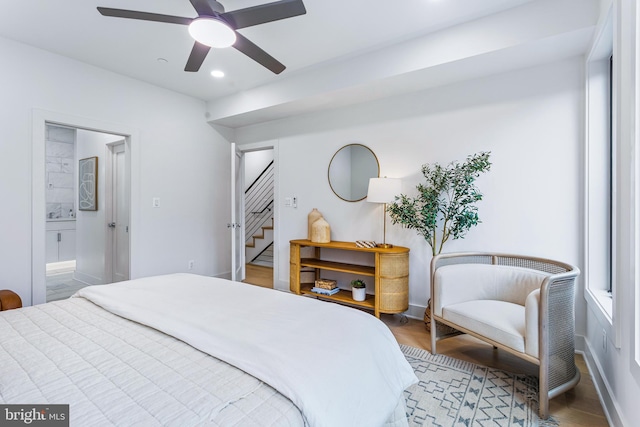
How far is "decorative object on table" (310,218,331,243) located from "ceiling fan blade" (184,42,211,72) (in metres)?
1.99

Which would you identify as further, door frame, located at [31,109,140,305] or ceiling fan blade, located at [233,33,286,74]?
door frame, located at [31,109,140,305]

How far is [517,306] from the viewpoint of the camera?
224 centimetres

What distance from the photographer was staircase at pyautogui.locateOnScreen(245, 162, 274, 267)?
6.31 meters

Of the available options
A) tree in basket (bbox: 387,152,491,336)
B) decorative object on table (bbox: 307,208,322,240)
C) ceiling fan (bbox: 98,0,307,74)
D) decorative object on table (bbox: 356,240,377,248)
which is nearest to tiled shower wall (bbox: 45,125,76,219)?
decorative object on table (bbox: 307,208,322,240)

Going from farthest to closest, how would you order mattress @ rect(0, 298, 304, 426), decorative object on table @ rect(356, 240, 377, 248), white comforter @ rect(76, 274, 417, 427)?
decorative object on table @ rect(356, 240, 377, 248) → white comforter @ rect(76, 274, 417, 427) → mattress @ rect(0, 298, 304, 426)

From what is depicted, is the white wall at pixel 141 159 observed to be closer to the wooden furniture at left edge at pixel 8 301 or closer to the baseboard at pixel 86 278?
the wooden furniture at left edge at pixel 8 301

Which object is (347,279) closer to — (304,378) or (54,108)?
(304,378)

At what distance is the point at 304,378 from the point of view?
3.34ft

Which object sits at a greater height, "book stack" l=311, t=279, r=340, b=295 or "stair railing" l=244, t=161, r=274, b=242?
"stair railing" l=244, t=161, r=274, b=242

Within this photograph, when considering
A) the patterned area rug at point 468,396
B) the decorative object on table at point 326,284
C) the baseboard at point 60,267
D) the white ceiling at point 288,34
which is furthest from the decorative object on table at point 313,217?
the baseboard at point 60,267

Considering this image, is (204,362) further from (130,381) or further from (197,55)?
(197,55)

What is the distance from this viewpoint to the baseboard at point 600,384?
162cm

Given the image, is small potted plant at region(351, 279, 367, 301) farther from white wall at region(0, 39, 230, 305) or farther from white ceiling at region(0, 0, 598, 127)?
white wall at region(0, 39, 230, 305)

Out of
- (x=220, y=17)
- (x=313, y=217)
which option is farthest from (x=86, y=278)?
(x=220, y=17)
